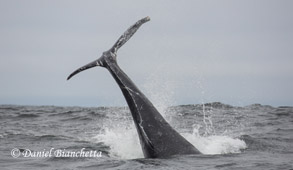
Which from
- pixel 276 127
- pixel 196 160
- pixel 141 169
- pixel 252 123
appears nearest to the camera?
pixel 141 169

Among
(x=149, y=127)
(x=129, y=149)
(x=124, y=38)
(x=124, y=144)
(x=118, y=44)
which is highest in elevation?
(x=124, y=38)

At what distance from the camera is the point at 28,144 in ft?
38.3

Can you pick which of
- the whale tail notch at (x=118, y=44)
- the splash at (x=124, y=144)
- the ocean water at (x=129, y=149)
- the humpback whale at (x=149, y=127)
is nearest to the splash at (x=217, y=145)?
the ocean water at (x=129, y=149)

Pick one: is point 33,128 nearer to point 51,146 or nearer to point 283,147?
point 51,146

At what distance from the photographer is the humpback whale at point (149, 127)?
8.34 m

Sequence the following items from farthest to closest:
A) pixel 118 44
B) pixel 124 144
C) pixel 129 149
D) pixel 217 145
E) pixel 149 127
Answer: pixel 124 144, pixel 217 145, pixel 129 149, pixel 118 44, pixel 149 127

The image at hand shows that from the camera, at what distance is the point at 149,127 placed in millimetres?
8438

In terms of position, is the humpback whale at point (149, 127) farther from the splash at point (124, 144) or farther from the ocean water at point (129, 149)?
the splash at point (124, 144)

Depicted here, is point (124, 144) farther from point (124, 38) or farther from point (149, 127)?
point (124, 38)

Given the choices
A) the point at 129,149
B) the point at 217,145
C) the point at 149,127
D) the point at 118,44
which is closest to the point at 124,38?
the point at 118,44

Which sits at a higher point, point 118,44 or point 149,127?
point 118,44

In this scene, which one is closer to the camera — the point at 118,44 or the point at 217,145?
the point at 118,44

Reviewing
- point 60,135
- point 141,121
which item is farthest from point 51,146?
point 141,121

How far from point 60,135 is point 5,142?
2071 mm
